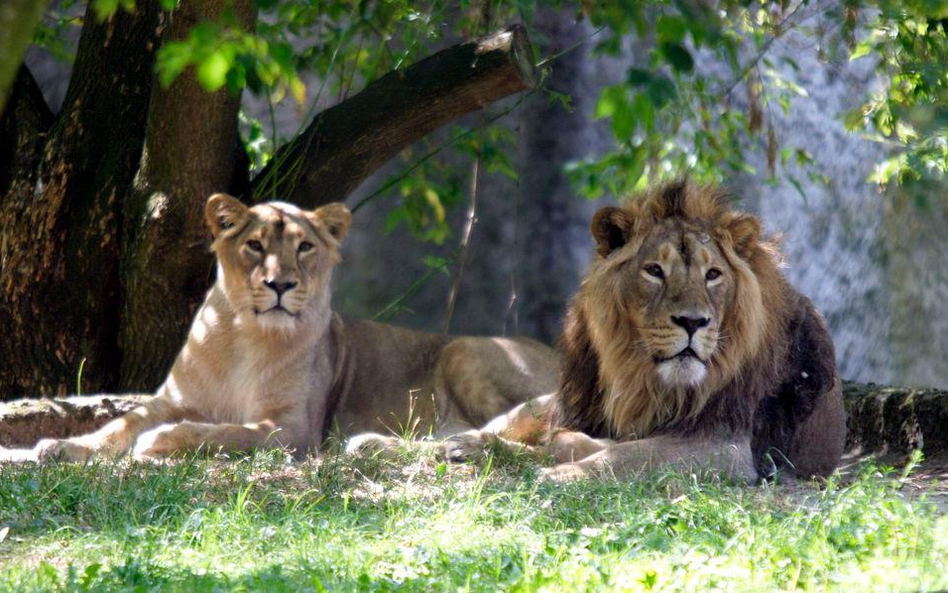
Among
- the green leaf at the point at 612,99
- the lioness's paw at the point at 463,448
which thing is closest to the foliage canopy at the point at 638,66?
the green leaf at the point at 612,99

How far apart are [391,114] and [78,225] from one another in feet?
5.50

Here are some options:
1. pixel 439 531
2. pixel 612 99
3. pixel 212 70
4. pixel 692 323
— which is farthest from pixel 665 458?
pixel 212 70

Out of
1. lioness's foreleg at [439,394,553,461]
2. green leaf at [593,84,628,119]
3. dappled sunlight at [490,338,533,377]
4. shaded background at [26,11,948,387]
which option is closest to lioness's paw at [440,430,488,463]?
lioness's foreleg at [439,394,553,461]

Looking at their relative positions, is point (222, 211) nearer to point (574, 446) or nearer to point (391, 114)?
point (391, 114)

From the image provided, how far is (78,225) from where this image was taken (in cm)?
641

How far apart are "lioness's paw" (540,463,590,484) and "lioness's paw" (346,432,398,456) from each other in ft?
2.03

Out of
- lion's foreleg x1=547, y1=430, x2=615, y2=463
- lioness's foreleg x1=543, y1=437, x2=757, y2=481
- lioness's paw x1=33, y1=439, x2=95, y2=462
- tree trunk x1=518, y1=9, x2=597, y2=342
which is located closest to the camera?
lioness's foreleg x1=543, y1=437, x2=757, y2=481

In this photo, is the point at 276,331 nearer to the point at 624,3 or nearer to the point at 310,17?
the point at 310,17

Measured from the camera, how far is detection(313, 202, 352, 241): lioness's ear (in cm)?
616

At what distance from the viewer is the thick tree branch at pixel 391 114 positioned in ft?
19.9

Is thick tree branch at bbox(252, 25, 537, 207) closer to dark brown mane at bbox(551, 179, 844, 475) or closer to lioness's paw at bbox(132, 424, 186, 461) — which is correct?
dark brown mane at bbox(551, 179, 844, 475)

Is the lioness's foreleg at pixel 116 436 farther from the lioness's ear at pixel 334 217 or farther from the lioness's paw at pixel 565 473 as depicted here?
the lioness's paw at pixel 565 473

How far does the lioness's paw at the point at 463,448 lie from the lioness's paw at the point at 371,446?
20 cm

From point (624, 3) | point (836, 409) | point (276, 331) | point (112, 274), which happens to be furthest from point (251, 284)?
point (624, 3)
